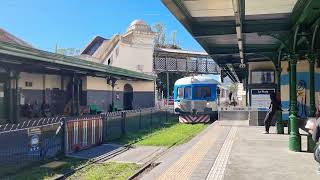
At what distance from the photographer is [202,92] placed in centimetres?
2692

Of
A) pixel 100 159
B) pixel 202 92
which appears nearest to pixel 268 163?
pixel 100 159

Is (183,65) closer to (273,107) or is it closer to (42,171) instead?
(273,107)

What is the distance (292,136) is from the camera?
1102 centimetres

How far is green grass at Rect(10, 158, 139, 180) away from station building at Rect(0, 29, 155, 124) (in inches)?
323

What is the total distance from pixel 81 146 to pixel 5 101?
10.6m

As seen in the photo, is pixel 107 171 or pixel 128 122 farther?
pixel 128 122

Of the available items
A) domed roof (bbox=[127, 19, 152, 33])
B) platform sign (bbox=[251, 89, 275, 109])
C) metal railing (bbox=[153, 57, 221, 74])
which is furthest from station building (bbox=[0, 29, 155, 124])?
metal railing (bbox=[153, 57, 221, 74])

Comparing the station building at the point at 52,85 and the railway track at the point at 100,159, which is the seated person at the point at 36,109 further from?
the railway track at the point at 100,159

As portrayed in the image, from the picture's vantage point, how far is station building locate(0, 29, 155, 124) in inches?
806

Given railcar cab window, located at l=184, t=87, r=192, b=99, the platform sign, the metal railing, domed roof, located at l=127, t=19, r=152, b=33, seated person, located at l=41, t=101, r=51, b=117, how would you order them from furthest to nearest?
the metal railing, domed roof, located at l=127, t=19, r=152, b=33, railcar cab window, located at l=184, t=87, r=192, b=99, seated person, located at l=41, t=101, r=51, b=117, the platform sign

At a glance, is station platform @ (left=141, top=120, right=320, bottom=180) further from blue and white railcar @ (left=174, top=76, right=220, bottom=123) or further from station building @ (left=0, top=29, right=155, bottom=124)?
blue and white railcar @ (left=174, top=76, right=220, bottom=123)

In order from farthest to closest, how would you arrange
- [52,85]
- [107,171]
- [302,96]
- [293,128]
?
[52,85], [302,96], [293,128], [107,171]

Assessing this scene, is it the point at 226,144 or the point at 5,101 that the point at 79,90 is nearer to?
the point at 5,101

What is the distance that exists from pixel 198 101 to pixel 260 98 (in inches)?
252
